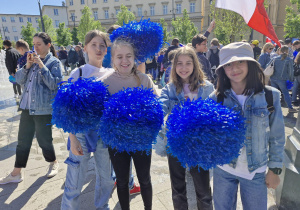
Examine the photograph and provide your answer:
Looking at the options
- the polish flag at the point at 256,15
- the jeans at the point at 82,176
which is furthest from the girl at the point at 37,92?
the polish flag at the point at 256,15

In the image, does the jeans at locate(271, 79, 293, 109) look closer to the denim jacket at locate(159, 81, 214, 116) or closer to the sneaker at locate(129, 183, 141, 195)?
the denim jacket at locate(159, 81, 214, 116)

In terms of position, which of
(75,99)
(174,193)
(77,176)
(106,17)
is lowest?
(174,193)

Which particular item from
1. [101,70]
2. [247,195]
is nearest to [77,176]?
[101,70]

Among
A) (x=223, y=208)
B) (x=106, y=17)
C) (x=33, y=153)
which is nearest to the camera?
(x=223, y=208)

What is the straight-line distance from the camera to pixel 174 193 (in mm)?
2053

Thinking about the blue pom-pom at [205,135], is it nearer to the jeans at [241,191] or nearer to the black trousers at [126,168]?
the jeans at [241,191]

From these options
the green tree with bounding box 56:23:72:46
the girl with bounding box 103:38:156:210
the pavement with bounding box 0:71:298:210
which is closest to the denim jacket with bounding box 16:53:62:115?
the pavement with bounding box 0:71:298:210

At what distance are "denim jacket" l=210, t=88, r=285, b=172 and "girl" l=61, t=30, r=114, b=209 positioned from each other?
1427mm

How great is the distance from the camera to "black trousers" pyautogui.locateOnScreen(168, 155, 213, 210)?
1.86 metres

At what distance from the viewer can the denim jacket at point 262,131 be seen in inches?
63.4

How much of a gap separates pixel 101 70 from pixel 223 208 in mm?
1827

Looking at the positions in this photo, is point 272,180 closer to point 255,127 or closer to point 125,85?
point 255,127

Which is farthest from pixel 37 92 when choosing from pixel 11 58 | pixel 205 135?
pixel 11 58

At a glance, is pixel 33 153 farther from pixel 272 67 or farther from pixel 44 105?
pixel 272 67
